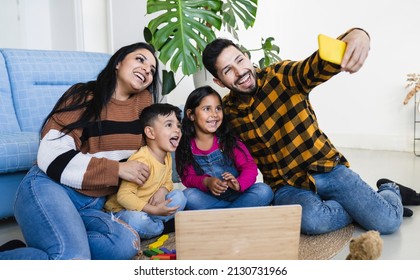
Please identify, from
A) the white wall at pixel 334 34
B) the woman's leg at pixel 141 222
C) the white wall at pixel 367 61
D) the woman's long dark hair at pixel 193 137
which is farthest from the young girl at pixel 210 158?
the white wall at pixel 367 61

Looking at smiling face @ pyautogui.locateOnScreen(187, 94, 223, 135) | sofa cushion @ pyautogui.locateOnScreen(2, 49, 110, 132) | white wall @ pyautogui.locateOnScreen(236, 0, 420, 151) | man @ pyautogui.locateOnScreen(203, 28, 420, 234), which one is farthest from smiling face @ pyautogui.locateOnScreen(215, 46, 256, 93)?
white wall @ pyautogui.locateOnScreen(236, 0, 420, 151)

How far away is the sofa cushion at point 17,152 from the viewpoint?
1.64m

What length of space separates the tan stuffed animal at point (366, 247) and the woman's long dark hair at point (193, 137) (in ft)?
2.72

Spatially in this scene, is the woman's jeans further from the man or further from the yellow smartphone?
the yellow smartphone

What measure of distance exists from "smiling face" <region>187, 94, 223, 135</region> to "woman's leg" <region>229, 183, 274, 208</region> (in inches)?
10.7

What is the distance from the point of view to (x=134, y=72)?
56.6 inches

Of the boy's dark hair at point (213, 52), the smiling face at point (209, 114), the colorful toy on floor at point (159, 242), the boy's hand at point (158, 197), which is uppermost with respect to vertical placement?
the boy's dark hair at point (213, 52)

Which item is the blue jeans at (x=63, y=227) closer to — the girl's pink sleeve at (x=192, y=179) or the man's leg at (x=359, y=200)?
the girl's pink sleeve at (x=192, y=179)

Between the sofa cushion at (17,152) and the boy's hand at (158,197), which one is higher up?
the sofa cushion at (17,152)

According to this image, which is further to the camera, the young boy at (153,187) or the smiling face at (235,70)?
the smiling face at (235,70)

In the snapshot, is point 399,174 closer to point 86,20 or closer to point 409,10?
point 409,10

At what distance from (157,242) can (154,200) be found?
14cm

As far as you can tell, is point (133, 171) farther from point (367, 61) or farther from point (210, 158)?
point (367, 61)
